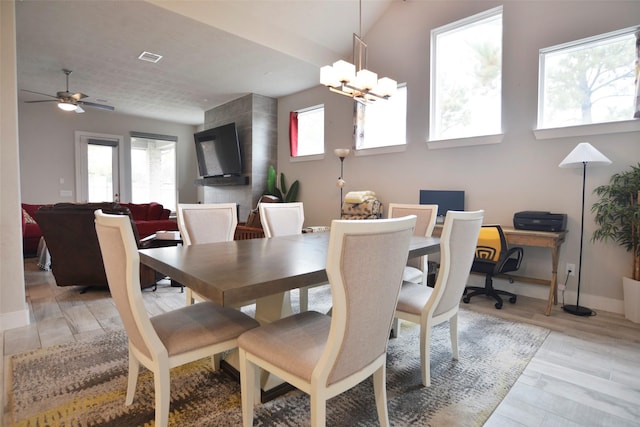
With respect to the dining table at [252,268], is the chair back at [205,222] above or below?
above

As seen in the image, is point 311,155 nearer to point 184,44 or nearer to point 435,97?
point 435,97

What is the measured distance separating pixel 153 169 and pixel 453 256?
8.24m

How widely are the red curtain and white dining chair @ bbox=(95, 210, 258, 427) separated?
4750mm

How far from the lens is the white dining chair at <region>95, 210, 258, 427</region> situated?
47.8 inches

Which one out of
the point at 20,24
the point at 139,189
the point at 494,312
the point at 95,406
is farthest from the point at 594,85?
the point at 139,189

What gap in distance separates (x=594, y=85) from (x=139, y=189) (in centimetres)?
854

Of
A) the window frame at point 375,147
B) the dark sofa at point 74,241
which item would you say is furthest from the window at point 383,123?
the dark sofa at point 74,241

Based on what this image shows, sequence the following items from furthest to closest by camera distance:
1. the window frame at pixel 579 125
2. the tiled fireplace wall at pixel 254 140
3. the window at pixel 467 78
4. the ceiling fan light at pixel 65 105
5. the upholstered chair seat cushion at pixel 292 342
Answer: the tiled fireplace wall at pixel 254 140 < the ceiling fan light at pixel 65 105 < the window at pixel 467 78 < the window frame at pixel 579 125 < the upholstered chair seat cushion at pixel 292 342

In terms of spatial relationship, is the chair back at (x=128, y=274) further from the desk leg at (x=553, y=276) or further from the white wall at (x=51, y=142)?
the white wall at (x=51, y=142)

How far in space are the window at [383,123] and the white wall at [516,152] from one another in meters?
0.19

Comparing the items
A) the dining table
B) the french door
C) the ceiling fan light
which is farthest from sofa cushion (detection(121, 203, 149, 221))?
the dining table

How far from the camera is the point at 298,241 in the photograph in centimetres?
217

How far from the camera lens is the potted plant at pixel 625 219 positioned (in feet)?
8.70

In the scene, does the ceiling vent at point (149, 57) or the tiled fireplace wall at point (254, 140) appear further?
the tiled fireplace wall at point (254, 140)
